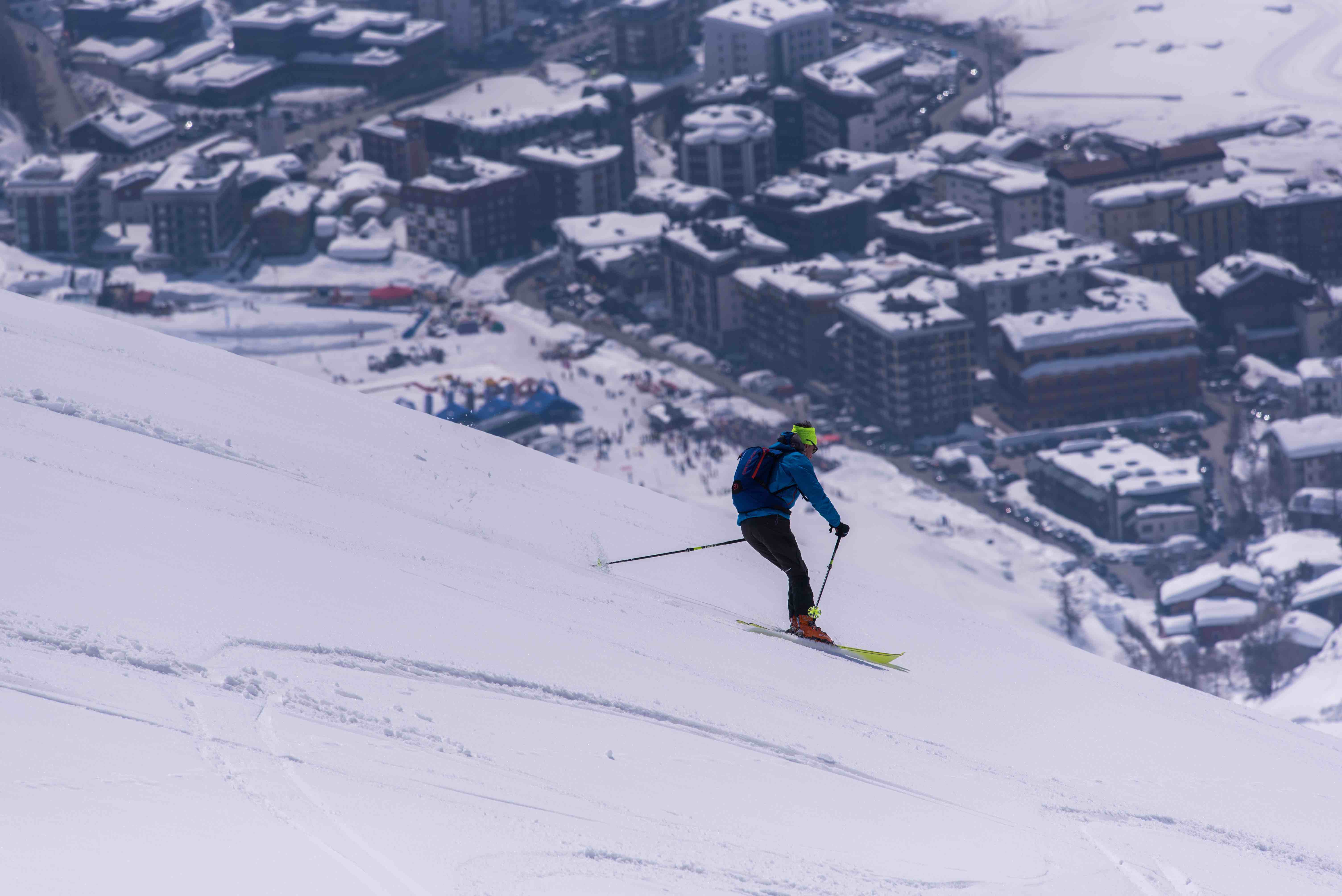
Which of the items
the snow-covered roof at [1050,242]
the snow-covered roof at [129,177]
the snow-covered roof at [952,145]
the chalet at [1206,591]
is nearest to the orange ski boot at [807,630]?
the chalet at [1206,591]

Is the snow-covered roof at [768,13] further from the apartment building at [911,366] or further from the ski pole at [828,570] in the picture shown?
the ski pole at [828,570]

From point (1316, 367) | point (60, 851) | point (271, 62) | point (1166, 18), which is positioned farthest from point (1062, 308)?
point (60, 851)

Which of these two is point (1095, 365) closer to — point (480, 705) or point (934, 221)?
point (934, 221)

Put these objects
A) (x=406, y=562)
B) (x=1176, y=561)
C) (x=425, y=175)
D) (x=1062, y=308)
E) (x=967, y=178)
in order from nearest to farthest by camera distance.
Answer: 1. (x=406, y=562)
2. (x=1176, y=561)
3. (x=1062, y=308)
4. (x=967, y=178)
5. (x=425, y=175)

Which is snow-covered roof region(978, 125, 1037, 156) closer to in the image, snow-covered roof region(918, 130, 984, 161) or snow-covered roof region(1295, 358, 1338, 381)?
snow-covered roof region(918, 130, 984, 161)

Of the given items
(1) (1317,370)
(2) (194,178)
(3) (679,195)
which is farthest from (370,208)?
(1) (1317,370)

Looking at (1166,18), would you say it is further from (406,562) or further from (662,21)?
(406,562)
